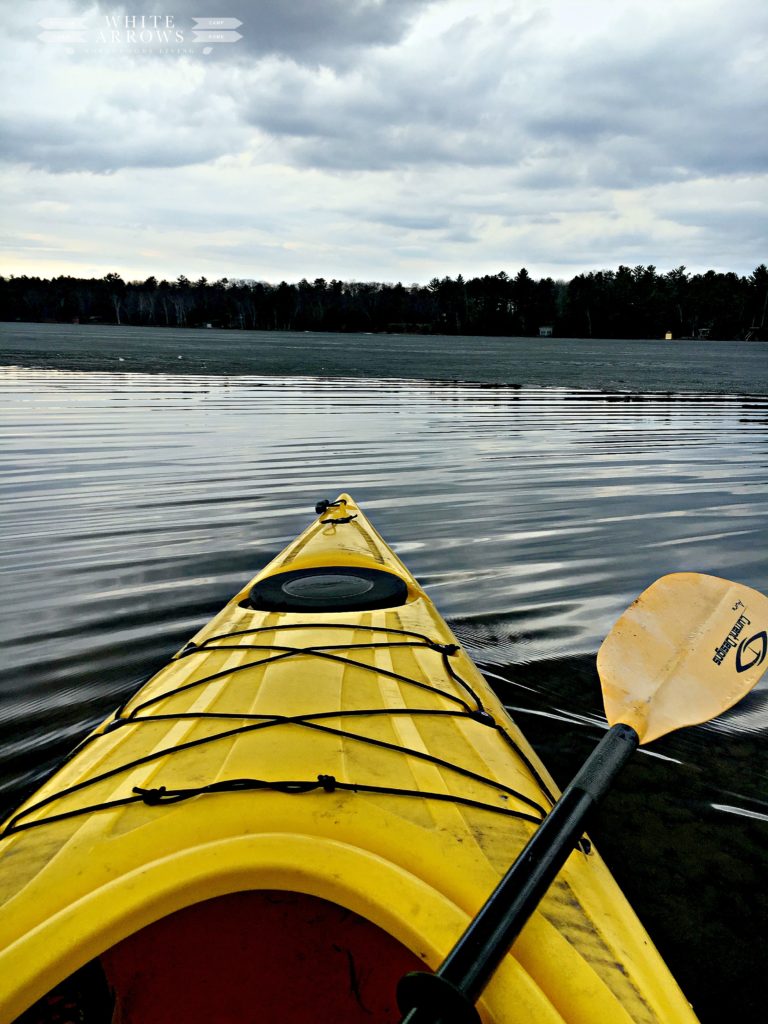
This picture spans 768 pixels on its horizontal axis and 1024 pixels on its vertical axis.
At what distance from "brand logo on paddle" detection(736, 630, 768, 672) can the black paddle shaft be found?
1.74m

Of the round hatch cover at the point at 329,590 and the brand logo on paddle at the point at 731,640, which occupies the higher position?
the round hatch cover at the point at 329,590

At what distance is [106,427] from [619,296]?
112 m

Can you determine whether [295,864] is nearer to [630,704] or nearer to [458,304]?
[630,704]

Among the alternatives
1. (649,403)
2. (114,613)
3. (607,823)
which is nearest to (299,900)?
(607,823)

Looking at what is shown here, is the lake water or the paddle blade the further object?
the paddle blade

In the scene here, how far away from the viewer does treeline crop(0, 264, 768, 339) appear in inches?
4343

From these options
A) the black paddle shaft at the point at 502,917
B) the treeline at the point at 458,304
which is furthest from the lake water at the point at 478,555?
the treeline at the point at 458,304

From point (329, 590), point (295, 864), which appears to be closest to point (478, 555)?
point (329, 590)

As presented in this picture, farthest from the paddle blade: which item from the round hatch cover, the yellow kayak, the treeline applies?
the treeline

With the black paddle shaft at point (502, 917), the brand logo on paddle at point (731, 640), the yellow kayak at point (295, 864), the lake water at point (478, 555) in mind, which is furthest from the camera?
the brand logo on paddle at point (731, 640)

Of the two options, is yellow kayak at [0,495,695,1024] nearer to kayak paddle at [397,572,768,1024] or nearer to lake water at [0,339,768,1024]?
kayak paddle at [397,572,768,1024]

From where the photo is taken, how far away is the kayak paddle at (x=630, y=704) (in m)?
1.13

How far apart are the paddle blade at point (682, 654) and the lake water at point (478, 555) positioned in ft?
0.84

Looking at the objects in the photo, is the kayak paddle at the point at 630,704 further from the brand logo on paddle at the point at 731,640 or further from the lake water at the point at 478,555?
the lake water at the point at 478,555
